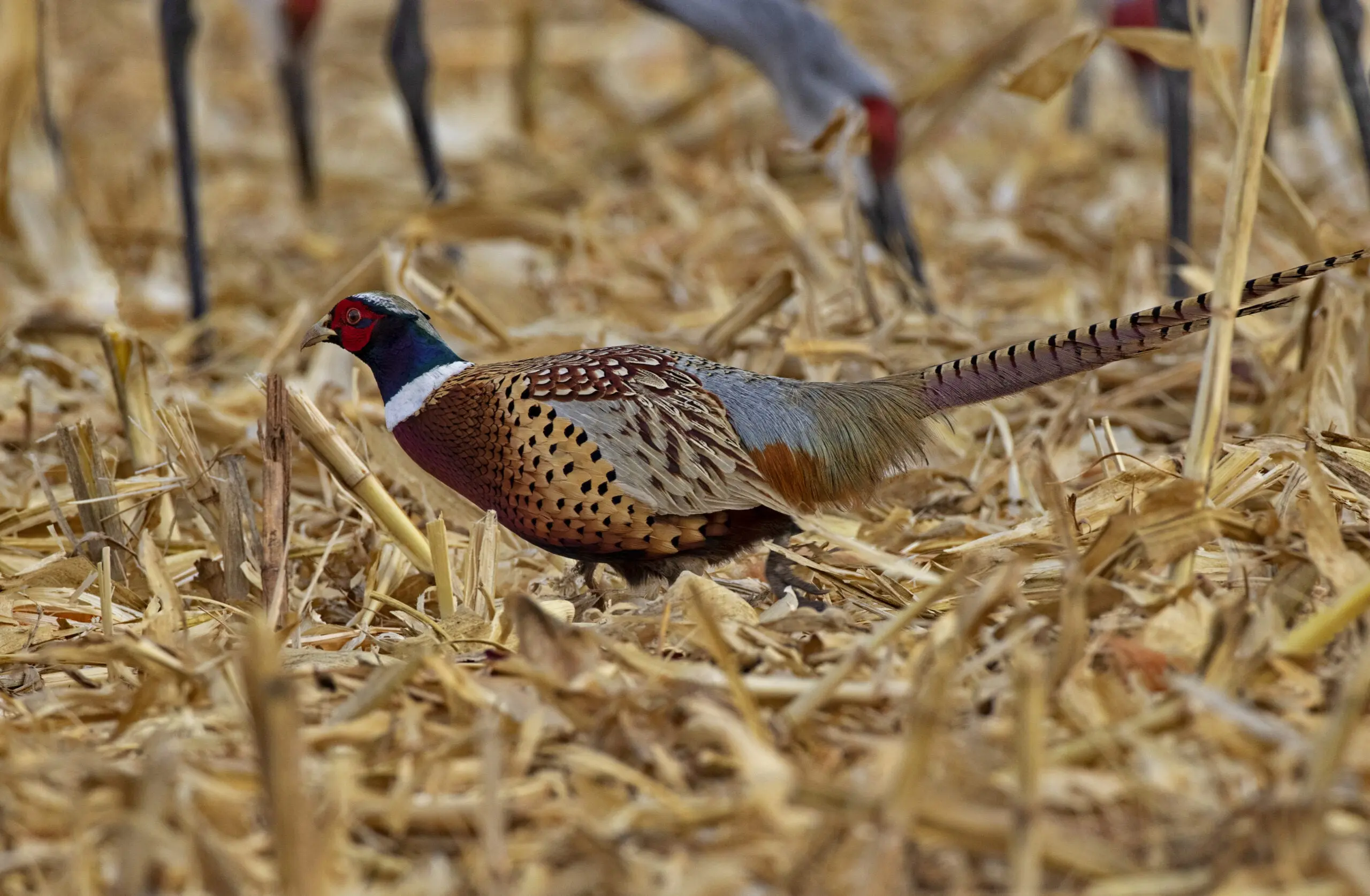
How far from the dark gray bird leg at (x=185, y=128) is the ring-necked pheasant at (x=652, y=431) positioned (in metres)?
2.20

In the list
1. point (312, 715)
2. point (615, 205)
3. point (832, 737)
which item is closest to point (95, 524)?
point (312, 715)

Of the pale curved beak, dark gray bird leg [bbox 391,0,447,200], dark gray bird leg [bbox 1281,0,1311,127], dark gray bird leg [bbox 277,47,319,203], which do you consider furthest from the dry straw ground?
dark gray bird leg [bbox 1281,0,1311,127]

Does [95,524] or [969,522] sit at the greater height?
[969,522]

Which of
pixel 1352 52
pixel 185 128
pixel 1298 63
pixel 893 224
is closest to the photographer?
pixel 1352 52

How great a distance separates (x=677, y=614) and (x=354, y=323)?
716mm

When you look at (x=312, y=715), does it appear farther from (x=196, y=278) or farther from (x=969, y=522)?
(x=196, y=278)

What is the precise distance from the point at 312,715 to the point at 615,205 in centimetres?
398

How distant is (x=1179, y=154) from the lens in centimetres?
398

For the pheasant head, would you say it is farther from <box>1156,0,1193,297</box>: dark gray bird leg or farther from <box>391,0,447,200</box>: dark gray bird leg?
<box>391,0,447,200</box>: dark gray bird leg

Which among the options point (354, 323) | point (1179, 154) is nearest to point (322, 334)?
point (354, 323)

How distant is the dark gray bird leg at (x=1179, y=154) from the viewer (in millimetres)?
3961

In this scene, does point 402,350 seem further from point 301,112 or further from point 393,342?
point 301,112

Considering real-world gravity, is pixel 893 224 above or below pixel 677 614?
above

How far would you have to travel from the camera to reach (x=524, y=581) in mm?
2840
